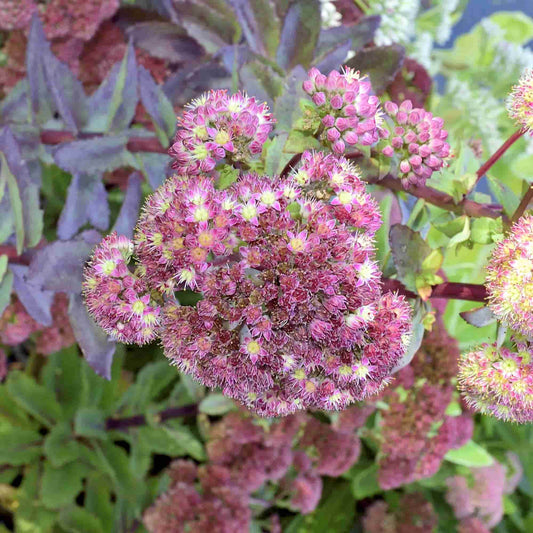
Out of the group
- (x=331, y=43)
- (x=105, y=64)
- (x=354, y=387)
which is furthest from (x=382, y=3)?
(x=354, y=387)

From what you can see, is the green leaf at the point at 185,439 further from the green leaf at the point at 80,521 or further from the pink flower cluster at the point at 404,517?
the pink flower cluster at the point at 404,517

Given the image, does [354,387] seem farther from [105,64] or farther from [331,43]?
[105,64]

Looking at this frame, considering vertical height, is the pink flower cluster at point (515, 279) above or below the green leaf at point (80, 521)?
above

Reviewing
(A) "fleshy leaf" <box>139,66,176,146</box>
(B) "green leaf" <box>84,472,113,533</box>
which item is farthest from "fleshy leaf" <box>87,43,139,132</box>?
(B) "green leaf" <box>84,472,113,533</box>

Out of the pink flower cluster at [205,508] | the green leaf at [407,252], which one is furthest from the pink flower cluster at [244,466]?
the green leaf at [407,252]

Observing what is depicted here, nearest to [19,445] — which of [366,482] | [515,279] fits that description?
[366,482]

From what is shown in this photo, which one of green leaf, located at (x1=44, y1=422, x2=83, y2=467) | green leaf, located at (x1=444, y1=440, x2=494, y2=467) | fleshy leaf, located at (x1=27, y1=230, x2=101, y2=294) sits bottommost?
green leaf, located at (x1=44, y1=422, x2=83, y2=467)

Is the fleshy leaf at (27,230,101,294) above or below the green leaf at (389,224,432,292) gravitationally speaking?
below

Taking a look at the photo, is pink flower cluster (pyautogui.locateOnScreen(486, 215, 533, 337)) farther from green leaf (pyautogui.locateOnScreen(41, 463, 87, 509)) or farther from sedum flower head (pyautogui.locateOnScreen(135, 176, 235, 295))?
green leaf (pyautogui.locateOnScreen(41, 463, 87, 509))
